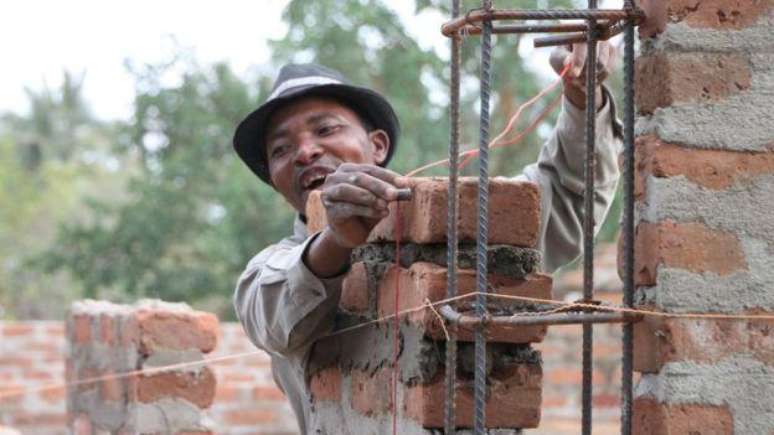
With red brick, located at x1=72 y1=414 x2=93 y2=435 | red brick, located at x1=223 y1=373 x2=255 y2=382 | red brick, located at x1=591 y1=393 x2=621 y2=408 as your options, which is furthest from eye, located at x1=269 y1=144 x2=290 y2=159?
red brick, located at x1=223 y1=373 x2=255 y2=382

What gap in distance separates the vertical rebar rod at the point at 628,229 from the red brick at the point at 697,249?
0.07 metres

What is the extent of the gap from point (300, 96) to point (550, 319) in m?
1.49

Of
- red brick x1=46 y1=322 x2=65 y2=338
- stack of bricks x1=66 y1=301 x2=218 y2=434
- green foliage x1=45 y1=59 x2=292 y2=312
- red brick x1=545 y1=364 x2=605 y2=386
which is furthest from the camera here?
green foliage x1=45 y1=59 x2=292 y2=312

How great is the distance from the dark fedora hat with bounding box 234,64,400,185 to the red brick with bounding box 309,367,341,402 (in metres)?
0.73

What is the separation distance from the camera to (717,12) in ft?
8.25

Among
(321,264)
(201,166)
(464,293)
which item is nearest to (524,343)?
(464,293)

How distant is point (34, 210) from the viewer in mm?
25375

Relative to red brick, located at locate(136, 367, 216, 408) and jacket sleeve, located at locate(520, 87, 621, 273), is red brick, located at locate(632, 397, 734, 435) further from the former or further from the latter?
red brick, located at locate(136, 367, 216, 408)

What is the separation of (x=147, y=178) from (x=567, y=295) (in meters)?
6.14

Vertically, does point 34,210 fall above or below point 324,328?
above

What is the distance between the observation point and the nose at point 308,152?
363cm

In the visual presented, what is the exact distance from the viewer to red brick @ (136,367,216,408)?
5.18 meters

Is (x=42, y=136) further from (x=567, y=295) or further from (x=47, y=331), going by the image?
(x=567, y=295)

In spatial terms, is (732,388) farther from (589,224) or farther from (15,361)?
(15,361)
